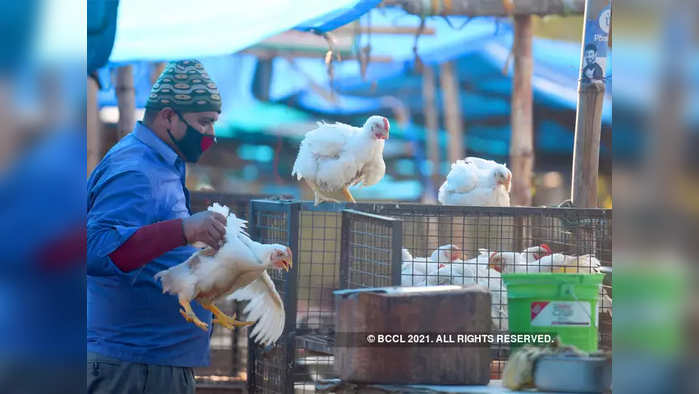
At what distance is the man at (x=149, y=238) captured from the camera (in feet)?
8.87

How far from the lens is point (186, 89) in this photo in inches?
114

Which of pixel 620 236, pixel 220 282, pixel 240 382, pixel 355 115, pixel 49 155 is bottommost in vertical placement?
pixel 240 382

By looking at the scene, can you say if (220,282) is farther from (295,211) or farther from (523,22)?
(523,22)

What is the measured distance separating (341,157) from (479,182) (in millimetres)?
545

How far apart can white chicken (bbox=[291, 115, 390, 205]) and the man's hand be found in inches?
18.8

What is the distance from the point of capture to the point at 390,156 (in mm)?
3418

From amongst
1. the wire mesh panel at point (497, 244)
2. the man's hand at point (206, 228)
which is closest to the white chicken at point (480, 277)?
the wire mesh panel at point (497, 244)

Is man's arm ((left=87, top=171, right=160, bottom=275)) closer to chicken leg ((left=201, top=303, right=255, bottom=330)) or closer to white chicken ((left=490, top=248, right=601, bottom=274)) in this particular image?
chicken leg ((left=201, top=303, right=255, bottom=330))

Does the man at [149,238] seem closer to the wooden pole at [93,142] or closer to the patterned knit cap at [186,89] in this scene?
the patterned knit cap at [186,89]

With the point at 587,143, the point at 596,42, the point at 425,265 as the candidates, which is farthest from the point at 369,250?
the point at 596,42

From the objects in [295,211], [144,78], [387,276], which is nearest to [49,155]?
[144,78]

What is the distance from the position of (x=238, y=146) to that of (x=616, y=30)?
130 centimetres

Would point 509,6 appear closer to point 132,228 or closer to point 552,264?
point 552,264

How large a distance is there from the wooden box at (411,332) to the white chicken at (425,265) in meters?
0.33
